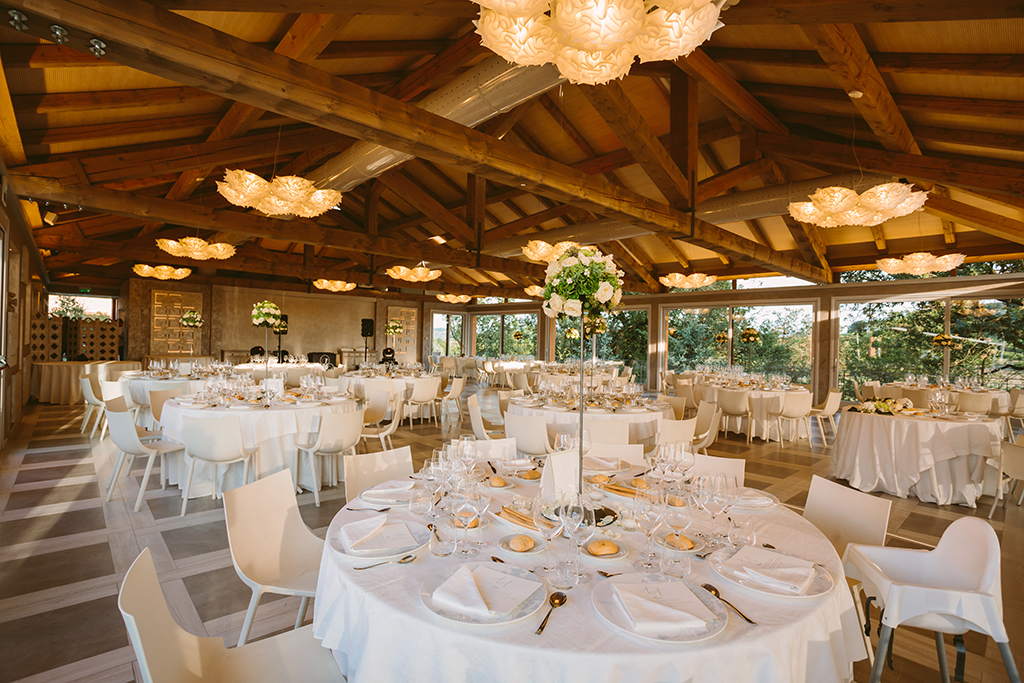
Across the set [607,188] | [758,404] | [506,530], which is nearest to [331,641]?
[506,530]

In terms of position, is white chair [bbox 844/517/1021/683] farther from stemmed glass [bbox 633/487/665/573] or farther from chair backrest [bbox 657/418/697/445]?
chair backrest [bbox 657/418/697/445]

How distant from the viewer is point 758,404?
323 inches

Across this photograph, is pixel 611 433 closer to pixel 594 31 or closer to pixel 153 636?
pixel 594 31

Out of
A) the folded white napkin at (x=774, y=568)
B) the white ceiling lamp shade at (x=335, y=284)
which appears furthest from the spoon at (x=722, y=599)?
the white ceiling lamp shade at (x=335, y=284)

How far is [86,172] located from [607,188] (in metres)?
6.72

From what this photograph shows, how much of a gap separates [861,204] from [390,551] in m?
5.54

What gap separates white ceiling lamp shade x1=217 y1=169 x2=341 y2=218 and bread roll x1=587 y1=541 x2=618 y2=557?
4605mm

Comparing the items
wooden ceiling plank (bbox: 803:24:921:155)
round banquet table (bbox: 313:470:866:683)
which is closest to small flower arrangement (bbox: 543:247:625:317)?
round banquet table (bbox: 313:470:866:683)

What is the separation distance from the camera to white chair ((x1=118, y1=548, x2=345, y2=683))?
3.89ft

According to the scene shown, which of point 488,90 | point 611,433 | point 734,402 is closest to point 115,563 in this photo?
point 611,433

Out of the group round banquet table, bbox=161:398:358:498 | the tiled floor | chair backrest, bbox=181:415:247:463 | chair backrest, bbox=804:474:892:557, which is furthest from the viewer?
round banquet table, bbox=161:398:358:498

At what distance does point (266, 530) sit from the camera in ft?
7.61

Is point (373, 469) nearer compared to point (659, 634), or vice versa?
point (659, 634)

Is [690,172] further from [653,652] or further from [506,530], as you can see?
[653,652]
